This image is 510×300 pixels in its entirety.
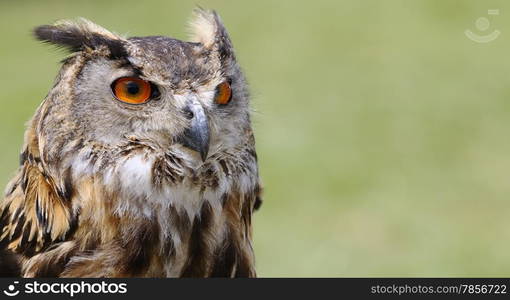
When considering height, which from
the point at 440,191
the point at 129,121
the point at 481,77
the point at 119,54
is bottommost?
the point at 440,191

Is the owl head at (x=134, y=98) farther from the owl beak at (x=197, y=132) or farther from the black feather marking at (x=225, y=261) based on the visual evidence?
the black feather marking at (x=225, y=261)

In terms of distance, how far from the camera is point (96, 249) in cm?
274

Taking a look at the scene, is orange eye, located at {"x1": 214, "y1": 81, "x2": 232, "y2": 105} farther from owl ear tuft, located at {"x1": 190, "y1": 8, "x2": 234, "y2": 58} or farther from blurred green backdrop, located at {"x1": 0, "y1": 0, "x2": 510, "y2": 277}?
blurred green backdrop, located at {"x1": 0, "y1": 0, "x2": 510, "y2": 277}

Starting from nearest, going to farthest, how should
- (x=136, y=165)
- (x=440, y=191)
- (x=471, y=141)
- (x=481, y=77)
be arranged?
(x=136, y=165) < (x=440, y=191) < (x=471, y=141) < (x=481, y=77)

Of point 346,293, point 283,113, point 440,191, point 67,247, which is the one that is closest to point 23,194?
point 67,247

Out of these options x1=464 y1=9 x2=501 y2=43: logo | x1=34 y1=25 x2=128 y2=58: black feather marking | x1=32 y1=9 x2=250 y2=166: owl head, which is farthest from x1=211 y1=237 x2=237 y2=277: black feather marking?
x1=464 y1=9 x2=501 y2=43: logo

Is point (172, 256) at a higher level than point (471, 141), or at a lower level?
higher

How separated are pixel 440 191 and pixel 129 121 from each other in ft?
16.5

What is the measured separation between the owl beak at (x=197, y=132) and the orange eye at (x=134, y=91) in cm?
12

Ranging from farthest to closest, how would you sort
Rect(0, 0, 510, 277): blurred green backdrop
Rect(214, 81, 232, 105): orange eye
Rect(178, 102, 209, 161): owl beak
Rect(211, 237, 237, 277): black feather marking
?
Rect(0, 0, 510, 277): blurred green backdrop → Rect(211, 237, 237, 277): black feather marking → Rect(214, 81, 232, 105): orange eye → Rect(178, 102, 209, 161): owl beak

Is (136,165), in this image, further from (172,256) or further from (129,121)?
(172,256)

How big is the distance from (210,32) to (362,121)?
5.55 metres

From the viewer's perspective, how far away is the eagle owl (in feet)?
8.70

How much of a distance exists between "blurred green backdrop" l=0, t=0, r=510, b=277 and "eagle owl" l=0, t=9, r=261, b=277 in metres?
3.06
